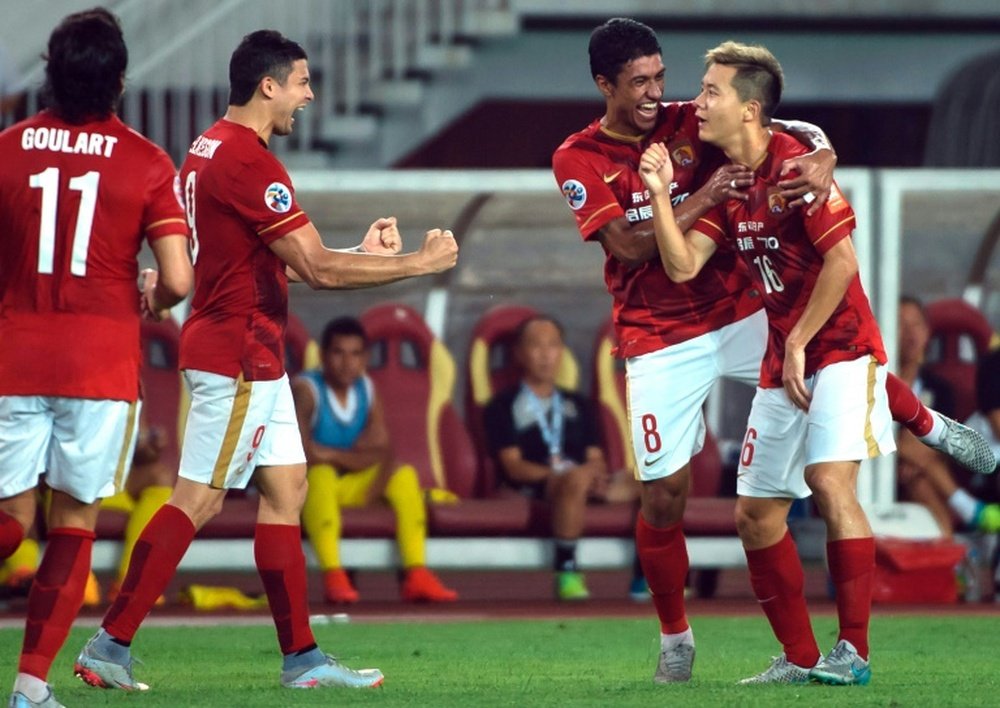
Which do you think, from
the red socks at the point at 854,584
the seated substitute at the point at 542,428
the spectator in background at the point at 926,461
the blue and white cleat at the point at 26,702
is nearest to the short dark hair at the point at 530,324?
the seated substitute at the point at 542,428

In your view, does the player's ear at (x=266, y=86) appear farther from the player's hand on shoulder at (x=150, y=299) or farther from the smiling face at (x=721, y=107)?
the smiling face at (x=721, y=107)

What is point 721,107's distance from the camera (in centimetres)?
640

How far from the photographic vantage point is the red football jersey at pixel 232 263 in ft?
20.6

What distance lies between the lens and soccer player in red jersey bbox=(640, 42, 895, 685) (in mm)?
6176

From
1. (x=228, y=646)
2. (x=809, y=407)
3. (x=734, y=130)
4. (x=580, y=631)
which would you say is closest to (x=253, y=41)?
(x=734, y=130)

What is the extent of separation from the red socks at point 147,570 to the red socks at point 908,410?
2.35 m

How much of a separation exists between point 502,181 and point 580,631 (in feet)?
9.75

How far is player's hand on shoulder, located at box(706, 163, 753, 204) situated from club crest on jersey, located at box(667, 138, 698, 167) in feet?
1.26

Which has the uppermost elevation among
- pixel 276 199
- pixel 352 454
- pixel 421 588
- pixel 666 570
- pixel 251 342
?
pixel 276 199

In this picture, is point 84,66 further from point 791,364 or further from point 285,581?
point 791,364

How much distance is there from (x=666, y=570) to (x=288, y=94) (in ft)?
6.32

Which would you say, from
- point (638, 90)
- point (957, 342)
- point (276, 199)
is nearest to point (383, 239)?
point (276, 199)

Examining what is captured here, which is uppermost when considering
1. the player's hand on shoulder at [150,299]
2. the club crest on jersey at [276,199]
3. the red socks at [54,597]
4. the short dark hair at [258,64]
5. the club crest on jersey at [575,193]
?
the short dark hair at [258,64]

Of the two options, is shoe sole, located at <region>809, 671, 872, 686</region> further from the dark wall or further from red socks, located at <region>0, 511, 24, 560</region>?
the dark wall
